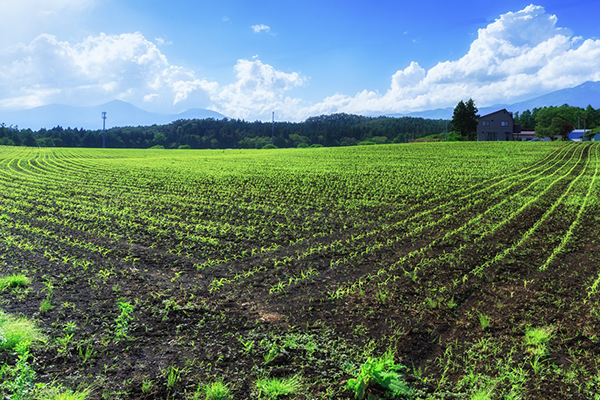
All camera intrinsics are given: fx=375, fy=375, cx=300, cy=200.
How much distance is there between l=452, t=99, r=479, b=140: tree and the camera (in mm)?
83625

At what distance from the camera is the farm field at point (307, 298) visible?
181 inches

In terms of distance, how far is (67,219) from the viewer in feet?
42.3

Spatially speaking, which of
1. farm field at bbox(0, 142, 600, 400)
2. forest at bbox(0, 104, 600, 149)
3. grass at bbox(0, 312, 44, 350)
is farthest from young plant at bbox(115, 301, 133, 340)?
forest at bbox(0, 104, 600, 149)

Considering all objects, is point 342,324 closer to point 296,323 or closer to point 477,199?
point 296,323

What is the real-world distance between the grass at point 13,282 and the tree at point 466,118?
89209mm

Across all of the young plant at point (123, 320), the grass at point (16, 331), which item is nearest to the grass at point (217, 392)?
the young plant at point (123, 320)

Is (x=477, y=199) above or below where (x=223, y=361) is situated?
above

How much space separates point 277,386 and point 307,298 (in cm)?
253

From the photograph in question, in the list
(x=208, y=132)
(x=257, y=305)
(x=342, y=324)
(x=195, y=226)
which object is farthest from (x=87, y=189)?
(x=208, y=132)

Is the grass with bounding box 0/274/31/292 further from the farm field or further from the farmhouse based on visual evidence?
the farmhouse

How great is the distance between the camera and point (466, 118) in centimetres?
8412

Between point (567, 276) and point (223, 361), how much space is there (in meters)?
7.01

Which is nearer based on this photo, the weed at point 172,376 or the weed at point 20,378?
the weed at point 20,378

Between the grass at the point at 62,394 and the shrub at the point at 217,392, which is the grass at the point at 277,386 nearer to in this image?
the shrub at the point at 217,392
